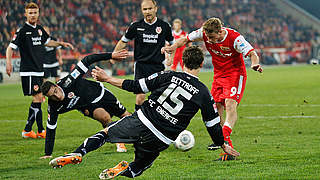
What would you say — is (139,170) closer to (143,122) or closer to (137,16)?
A: (143,122)

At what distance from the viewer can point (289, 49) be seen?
45000mm

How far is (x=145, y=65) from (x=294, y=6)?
45591 millimetres

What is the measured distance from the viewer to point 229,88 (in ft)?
25.1

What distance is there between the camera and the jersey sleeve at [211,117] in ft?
17.2

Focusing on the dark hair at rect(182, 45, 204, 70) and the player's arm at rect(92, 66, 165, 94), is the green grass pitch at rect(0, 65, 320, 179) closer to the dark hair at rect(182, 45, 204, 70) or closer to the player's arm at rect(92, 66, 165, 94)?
the player's arm at rect(92, 66, 165, 94)

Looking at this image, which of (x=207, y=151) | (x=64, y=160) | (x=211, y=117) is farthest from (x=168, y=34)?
(x=64, y=160)

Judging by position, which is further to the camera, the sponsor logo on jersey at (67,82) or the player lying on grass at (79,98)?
the sponsor logo on jersey at (67,82)

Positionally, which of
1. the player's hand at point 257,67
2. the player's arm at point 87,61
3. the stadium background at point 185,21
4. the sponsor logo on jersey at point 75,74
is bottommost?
the stadium background at point 185,21

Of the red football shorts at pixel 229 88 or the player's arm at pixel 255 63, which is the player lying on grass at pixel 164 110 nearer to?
the player's arm at pixel 255 63

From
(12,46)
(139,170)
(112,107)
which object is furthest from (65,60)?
(139,170)

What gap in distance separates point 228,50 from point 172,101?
2.53 metres

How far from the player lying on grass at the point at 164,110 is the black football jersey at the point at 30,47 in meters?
5.12

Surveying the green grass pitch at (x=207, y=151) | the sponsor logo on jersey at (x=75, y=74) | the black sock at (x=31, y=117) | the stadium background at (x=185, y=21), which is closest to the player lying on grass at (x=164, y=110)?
the green grass pitch at (x=207, y=151)

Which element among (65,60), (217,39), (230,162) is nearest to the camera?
(230,162)
